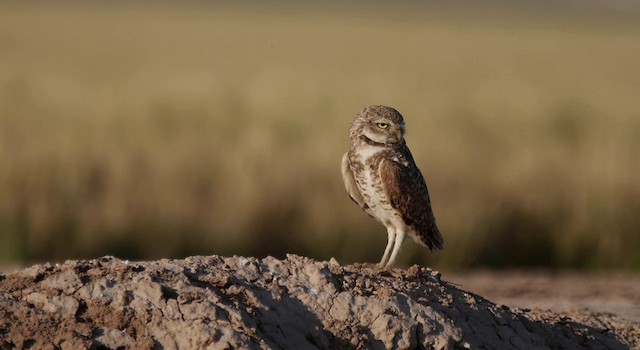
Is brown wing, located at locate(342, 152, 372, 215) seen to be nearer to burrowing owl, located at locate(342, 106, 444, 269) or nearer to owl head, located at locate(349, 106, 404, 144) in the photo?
burrowing owl, located at locate(342, 106, 444, 269)

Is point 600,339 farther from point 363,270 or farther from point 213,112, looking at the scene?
point 213,112

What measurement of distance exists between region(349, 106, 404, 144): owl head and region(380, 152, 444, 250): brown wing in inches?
4.6

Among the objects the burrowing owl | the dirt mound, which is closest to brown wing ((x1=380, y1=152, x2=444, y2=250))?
the burrowing owl

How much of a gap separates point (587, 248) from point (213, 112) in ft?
11.9

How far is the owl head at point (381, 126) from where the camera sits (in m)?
6.80

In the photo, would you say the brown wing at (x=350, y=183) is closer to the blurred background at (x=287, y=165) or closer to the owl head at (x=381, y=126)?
the owl head at (x=381, y=126)

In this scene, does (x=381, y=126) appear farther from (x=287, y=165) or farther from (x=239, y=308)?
(x=287, y=165)

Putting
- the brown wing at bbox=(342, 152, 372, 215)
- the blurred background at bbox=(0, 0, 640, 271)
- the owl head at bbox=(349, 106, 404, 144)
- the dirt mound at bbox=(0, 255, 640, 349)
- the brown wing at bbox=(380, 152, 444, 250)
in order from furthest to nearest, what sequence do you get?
1. the blurred background at bbox=(0, 0, 640, 271)
2. the brown wing at bbox=(342, 152, 372, 215)
3. the owl head at bbox=(349, 106, 404, 144)
4. the brown wing at bbox=(380, 152, 444, 250)
5. the dirt mound at bbox=(0, 255, 640, 349)

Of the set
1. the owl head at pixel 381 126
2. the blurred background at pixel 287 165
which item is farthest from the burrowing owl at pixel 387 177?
the blurred background at pixel 287 165

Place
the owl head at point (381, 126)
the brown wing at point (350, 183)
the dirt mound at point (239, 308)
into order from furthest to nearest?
1. the brown wing at point (350, 183)
2. the owl head at point (381, 126)
3. the dirt mound at point (239, 308)

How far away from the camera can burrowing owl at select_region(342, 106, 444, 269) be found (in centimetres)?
672

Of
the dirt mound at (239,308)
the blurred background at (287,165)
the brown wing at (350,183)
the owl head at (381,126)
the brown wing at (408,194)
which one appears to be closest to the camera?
the dirt mound at (239,308)

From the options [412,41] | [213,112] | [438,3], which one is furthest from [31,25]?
[438,3]

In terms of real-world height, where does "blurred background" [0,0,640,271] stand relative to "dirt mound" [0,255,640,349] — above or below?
below
